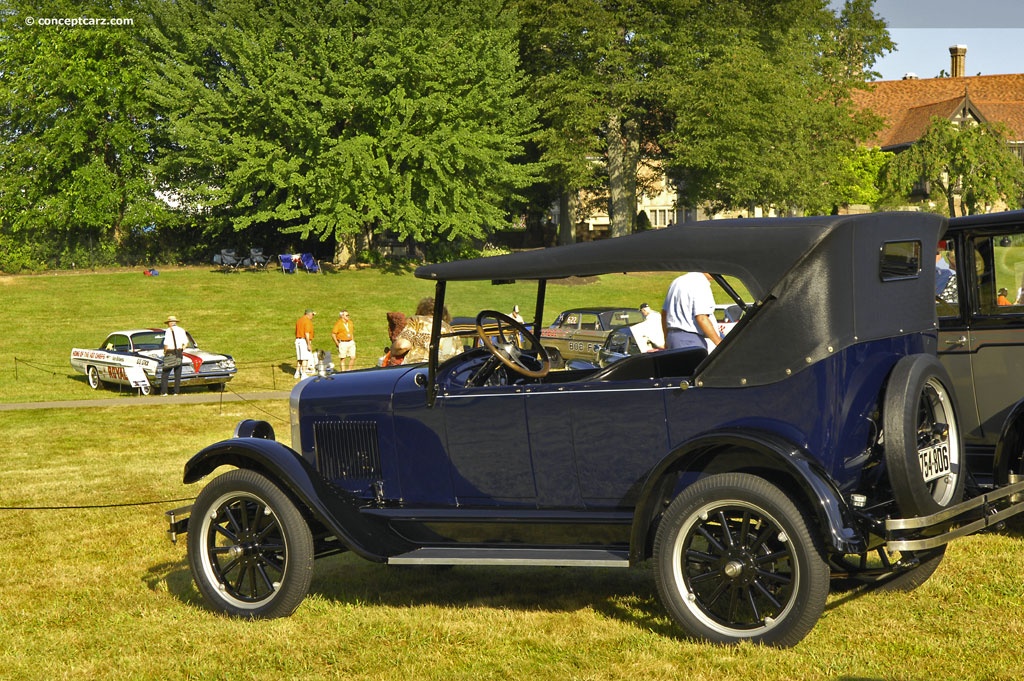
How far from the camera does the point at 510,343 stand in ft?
22.1

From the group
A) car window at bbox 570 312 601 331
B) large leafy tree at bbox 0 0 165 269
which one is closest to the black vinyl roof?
car window at bbox 570 312 601 331

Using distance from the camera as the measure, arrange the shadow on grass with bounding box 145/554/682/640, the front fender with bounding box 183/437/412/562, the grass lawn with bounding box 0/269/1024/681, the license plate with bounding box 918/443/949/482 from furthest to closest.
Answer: the shadow on grass with bounding box 145/554/682/640 < the front fender with bounding box 183/437/412/562 < the license plate with bounding box 918/443/949/482 < the grass lawn with bounding box 0/269/1024/681

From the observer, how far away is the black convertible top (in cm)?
Result: 550

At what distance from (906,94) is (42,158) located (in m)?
75.7

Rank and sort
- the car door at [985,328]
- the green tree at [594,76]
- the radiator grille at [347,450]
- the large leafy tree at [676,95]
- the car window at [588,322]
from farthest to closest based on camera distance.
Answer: the green tree at [594,76] < the large leafy tree at [676,95] < the car window at [588,322] < the car door at [985,328] < the radiator grille at [347,450]

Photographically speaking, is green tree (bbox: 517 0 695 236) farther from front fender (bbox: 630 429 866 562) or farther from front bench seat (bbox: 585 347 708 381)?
front fender (bbox: 630 429 866 562)

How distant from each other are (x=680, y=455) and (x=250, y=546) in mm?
2717

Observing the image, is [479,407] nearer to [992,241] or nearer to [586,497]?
[586,497]

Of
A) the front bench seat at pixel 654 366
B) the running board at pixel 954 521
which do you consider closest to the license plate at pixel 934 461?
the running board at pixel 954 521

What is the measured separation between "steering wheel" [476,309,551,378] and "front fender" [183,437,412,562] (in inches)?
48.5

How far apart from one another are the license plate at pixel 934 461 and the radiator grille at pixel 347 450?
3082mm

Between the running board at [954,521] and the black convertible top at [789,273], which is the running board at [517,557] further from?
the running board at [954,521]

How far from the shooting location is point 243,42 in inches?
1911

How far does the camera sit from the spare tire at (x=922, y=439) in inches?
210
